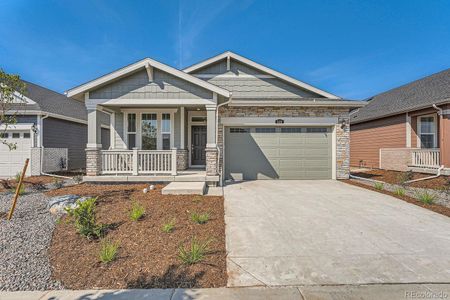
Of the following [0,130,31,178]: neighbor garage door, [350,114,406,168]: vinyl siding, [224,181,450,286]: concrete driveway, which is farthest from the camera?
[350,114,406,168]: vinyl siding

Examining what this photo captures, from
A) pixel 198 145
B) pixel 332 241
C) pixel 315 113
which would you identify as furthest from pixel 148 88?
pixel 332 241

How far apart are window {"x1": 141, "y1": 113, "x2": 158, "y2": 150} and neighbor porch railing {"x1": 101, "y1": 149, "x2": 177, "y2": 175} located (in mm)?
1388

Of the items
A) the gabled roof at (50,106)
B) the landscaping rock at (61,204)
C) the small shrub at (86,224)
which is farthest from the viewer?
the gabled roof at (50,106)

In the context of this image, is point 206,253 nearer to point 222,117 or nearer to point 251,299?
point 251,299

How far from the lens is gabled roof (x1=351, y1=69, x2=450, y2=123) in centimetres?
1128

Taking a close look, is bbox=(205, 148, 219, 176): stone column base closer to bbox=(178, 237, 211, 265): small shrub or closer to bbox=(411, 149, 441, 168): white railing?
bbox=(178, 237, 211, 265): small shrub

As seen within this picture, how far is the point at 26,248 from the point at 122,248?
1.61 meters

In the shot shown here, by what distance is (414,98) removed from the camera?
1285 centimetres

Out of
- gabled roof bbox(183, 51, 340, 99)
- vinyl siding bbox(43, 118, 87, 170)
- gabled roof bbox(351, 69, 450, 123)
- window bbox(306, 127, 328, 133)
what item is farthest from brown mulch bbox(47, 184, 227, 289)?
gabled roof bbox(351, 69, 450, 123)

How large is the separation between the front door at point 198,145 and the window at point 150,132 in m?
1.79

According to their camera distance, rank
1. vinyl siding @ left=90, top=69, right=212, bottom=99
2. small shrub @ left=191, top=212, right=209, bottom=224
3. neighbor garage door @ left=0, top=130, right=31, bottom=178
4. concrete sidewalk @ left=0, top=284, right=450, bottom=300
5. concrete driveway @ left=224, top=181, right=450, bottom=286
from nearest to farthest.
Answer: concrete sidewalk @ left=0, top=284, right=450, bottom=300 < concrete driveway @ left=224, top=181, right=450, bottom=286 < small shrub @ left=191, top=212, right=209, bottom=224 < vinyl siding @ left=90, top=69, right=212, bottom=99 < neighbor garage door @ left=0, top=130, right=31, bottom=178

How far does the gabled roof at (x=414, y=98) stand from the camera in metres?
11.3

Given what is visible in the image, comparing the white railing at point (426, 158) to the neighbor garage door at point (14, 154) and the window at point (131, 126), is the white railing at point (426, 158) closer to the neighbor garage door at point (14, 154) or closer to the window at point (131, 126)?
the window at point (131, 126)

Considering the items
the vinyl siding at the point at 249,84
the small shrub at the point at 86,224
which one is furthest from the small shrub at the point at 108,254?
the vinyl siding at the point at 249,84
